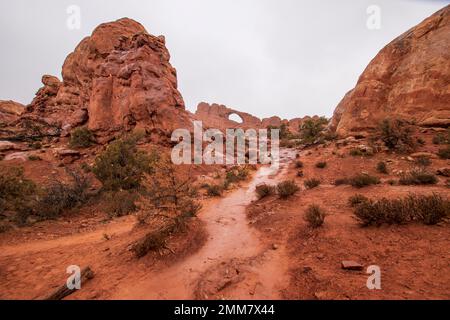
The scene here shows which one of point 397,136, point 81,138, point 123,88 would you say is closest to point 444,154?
point 397,136

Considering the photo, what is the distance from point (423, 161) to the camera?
9.73 metres

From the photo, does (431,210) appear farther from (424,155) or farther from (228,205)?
(424,155)

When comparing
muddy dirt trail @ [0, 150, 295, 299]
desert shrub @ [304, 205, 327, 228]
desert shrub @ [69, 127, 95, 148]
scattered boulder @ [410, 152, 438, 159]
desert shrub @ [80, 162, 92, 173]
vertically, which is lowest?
muddy dirt trail @ [0, 150, 295, 299]

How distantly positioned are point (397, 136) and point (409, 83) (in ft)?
21.5

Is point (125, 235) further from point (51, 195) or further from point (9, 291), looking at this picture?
point (51, 195)

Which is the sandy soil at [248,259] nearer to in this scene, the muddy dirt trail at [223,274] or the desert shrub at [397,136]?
the muddy dirt trail at [223,274]

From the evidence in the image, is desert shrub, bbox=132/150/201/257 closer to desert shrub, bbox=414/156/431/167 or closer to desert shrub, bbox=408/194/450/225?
desert shrub, bbox=408/194/450/225

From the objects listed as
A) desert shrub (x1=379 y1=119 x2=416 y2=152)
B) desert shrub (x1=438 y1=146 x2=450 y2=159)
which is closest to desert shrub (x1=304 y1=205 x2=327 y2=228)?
desert shrub (x1=438 y1=146 x2=450 y2=159)

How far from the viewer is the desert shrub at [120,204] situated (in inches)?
351

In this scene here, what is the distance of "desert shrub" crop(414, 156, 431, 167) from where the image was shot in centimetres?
962

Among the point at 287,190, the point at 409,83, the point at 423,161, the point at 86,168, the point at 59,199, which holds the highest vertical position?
the point at 409,83

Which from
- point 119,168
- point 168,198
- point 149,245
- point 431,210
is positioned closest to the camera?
point 431,210

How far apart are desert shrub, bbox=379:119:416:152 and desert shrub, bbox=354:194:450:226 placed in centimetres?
962

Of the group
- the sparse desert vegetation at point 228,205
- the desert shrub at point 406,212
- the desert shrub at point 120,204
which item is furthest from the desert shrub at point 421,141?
the desert shrub at point 120,204
